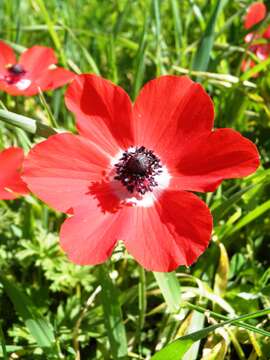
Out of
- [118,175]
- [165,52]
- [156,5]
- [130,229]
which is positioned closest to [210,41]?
[156,5]

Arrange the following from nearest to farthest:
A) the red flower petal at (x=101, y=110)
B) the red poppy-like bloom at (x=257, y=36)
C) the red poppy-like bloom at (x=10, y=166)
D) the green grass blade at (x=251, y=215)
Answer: the red flower petal at (x=101, y=110), the red poppy-like bloom at (x=10, y=166), the green grass blade at (x=251, y=215), the red poppy-like bloom at (x=257, y=36)

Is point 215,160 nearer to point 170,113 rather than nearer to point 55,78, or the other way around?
point 170,113

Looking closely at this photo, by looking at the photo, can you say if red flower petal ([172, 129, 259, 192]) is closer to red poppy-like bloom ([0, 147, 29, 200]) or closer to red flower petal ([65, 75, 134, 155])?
red flower petal ([65, 75, 134, 155])

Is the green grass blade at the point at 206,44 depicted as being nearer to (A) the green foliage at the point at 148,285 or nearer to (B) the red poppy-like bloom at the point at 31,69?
(A) the green foliage at the point at 148,285

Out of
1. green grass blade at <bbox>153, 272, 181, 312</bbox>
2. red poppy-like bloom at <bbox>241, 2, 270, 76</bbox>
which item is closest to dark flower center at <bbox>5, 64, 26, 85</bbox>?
red poppy-like bloom at <bbox>241, 2, 270, 76</bbox>

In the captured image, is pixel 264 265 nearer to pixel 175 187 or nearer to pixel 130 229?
pixel 175 187

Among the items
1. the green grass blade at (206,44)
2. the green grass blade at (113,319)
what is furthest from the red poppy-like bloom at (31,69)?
the green grass blade at (113,319)

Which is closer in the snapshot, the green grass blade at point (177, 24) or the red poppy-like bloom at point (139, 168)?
the red poppy-like bloom at point (139, 168)
